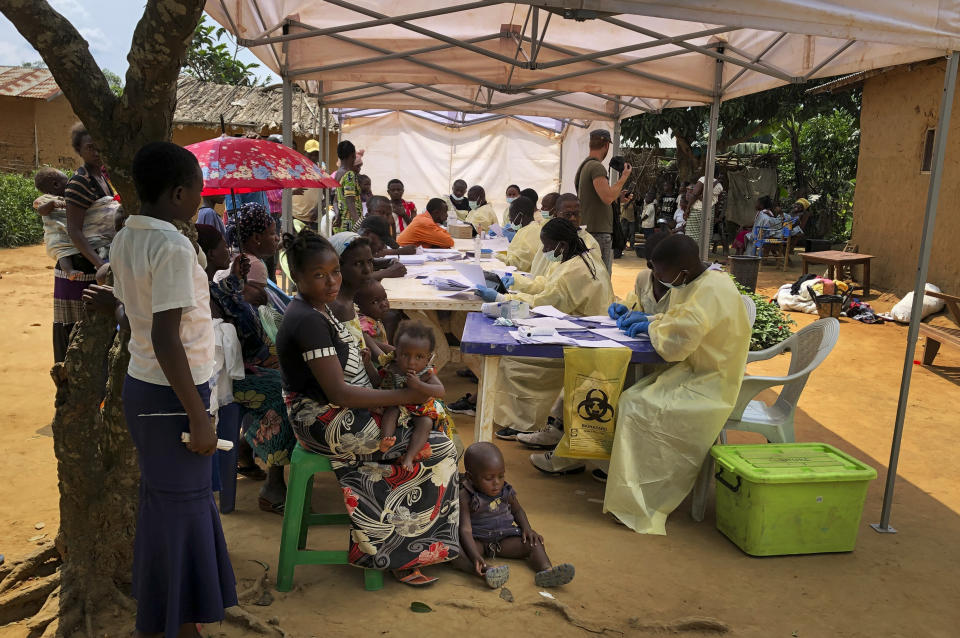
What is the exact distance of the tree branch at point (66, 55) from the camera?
2.45m

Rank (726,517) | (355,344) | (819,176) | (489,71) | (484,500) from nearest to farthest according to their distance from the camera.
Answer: (355,344), (484,500), (726,517), (489,71), (819,176)

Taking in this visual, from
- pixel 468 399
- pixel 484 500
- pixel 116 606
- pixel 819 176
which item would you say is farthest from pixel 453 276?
pixel 819 176

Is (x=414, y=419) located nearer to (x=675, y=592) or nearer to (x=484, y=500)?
(x=484, y=500)

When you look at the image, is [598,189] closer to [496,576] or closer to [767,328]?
[767,328]

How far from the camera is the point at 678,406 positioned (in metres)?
3.73

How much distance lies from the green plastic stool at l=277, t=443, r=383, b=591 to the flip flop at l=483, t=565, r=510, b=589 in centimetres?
45

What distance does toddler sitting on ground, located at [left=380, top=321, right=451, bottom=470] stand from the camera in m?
2.89

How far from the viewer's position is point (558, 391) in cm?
509

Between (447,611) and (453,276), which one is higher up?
(453,276)

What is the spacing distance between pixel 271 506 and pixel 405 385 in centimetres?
128

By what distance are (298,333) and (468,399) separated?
10.6 ft

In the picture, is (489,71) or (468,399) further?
(489,71)

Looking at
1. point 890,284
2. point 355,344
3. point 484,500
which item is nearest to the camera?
point 355,344

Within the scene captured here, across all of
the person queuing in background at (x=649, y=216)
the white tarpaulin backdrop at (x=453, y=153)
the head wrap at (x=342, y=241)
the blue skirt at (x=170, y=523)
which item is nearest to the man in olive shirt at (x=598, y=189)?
the head wrap at (x=342, y=241)
